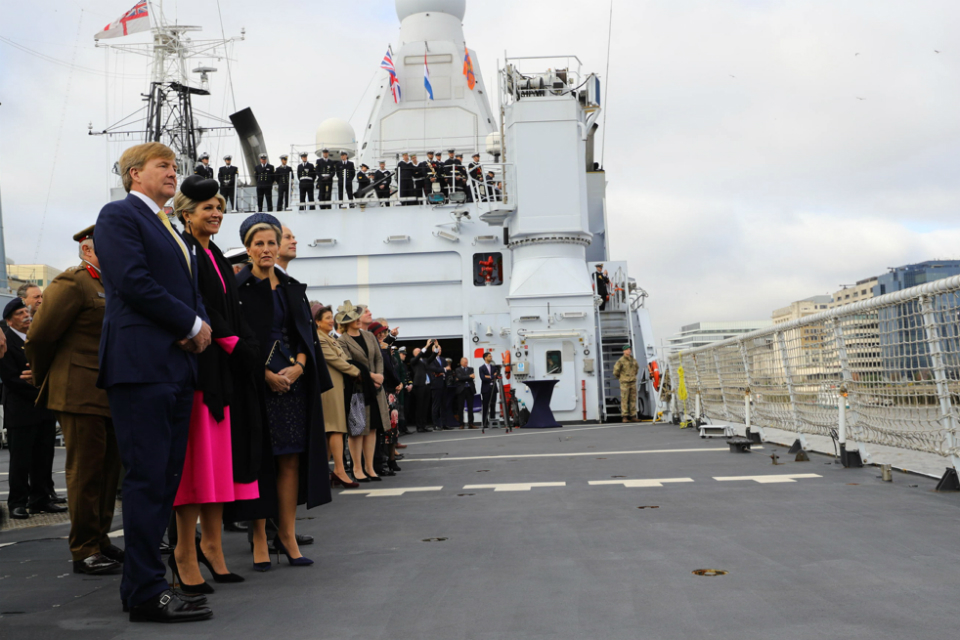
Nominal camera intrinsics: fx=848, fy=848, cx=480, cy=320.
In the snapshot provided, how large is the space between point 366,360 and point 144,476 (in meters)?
4.53

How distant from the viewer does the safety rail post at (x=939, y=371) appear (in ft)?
17.8

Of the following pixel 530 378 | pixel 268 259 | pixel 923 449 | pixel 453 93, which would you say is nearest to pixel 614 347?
pixel 530 378

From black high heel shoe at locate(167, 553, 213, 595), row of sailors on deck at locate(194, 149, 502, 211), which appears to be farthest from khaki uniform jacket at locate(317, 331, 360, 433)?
row of sailors on deck at locate(194, 149, 502, 211)

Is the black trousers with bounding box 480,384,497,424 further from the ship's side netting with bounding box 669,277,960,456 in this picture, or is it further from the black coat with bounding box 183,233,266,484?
the black coat with bounding box 183,233,266,484

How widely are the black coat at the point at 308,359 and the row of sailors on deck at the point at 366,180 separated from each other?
14.7m

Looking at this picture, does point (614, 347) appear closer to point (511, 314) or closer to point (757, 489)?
point (511, 314)

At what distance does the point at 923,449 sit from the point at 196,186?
16.8 feet

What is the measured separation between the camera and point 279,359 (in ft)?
13.1

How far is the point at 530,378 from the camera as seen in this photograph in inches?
674

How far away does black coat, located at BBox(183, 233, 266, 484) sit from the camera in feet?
11.0

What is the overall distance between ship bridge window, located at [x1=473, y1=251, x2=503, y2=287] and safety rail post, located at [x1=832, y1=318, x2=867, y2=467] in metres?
11.6

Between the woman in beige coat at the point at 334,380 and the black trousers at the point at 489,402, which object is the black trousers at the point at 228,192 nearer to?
the black trousers at the point at 489,402

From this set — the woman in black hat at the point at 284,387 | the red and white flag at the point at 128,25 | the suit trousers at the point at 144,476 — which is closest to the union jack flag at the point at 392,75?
the red and white flag at the point at 128,25

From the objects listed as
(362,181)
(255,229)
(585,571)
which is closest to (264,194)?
(362,181)
